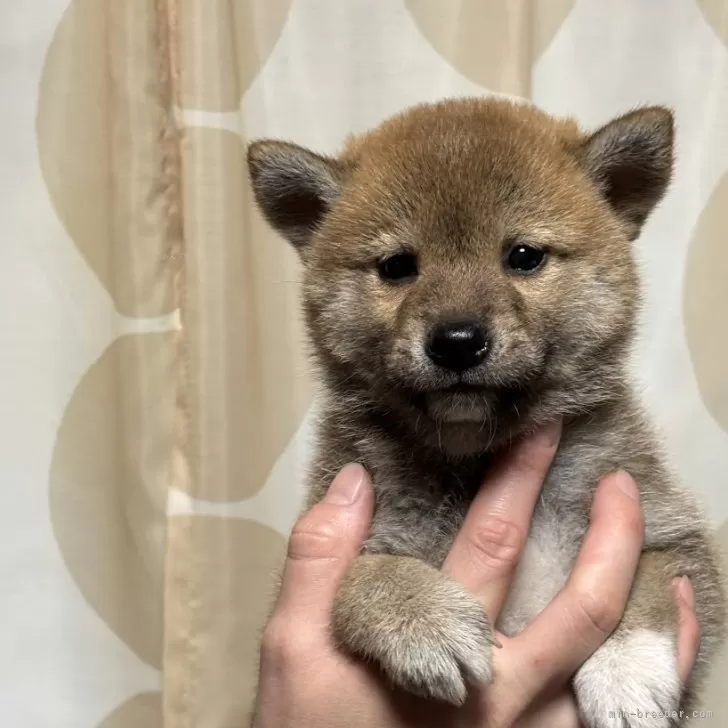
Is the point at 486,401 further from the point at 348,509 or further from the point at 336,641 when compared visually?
the point at 336,641

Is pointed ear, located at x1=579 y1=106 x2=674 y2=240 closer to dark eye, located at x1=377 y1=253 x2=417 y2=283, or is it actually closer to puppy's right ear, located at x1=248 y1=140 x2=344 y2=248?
dark eye, located at x1=377 y1=253 x2=417 y2=283

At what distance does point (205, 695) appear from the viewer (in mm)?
1932

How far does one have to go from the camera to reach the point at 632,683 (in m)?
1.02

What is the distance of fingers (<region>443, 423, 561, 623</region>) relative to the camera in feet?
3.57

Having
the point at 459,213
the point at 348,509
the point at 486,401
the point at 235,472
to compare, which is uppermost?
the point at 459,213

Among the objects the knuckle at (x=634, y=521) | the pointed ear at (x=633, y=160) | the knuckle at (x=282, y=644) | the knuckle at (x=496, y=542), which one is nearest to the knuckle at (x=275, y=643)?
the knuckle at (x=282, y=644)

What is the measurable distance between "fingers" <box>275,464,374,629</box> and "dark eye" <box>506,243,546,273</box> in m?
0.46

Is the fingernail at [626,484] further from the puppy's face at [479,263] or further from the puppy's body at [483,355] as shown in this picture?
the puppy's face at [479,263]

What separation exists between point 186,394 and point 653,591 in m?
1.26

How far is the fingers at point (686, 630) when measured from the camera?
1065 millimetres

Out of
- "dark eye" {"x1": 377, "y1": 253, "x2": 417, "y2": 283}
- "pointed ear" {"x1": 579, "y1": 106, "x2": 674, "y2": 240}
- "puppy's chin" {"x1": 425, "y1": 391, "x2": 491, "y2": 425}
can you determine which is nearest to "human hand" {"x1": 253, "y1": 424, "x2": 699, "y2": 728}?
"puppy's chin" {"x1": 425, "y1": 391, "x2": 491, "y2": 425}

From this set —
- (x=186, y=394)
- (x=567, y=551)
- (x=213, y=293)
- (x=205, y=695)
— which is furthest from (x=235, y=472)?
(x=567, y=551)

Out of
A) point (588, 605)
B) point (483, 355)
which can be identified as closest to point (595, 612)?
point (588, 605)

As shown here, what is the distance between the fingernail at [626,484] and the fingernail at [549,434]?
0.39 feet
